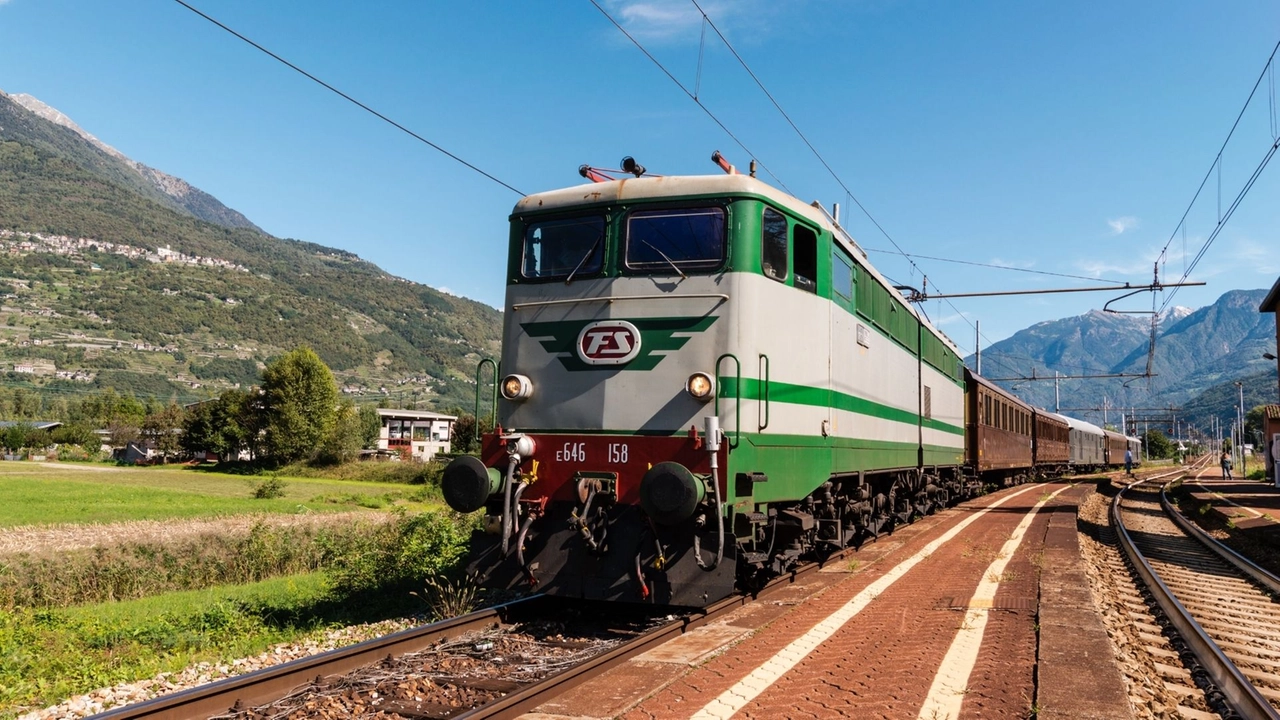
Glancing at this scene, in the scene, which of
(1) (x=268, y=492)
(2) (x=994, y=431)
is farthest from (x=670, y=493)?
(1) (x=268, y=492)

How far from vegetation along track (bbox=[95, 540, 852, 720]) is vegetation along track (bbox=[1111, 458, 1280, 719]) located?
415 centimetres

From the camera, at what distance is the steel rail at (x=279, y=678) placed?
4980mm

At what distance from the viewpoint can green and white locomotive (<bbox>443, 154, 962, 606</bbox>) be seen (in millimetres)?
7398

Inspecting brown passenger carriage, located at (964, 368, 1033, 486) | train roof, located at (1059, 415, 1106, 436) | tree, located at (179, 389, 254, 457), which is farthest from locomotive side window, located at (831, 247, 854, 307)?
tree, located at (179, 389, 254, 457)

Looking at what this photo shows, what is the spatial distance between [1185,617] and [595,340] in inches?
247

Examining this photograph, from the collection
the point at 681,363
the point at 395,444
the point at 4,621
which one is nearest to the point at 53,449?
the point at 395,444

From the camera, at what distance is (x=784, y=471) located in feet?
27.5

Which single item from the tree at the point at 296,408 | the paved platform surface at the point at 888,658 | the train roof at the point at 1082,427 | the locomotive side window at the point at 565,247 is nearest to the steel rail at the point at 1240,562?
the paved platform surface at the point at 888,658

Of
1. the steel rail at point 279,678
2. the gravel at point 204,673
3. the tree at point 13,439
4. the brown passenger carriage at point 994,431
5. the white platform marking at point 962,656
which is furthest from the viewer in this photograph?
the tree at point 13,439

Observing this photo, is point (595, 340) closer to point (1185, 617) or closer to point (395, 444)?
point (1185, 617)

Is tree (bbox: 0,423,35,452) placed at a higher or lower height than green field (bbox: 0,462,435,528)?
higher

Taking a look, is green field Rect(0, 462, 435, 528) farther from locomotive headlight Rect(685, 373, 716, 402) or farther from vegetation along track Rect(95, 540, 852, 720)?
locomotive headlight Rect(685, 373, 716, 402)

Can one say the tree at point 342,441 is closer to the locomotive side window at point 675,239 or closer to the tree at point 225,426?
the tree at point 225,426

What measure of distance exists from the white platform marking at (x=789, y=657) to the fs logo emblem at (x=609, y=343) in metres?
2.99
